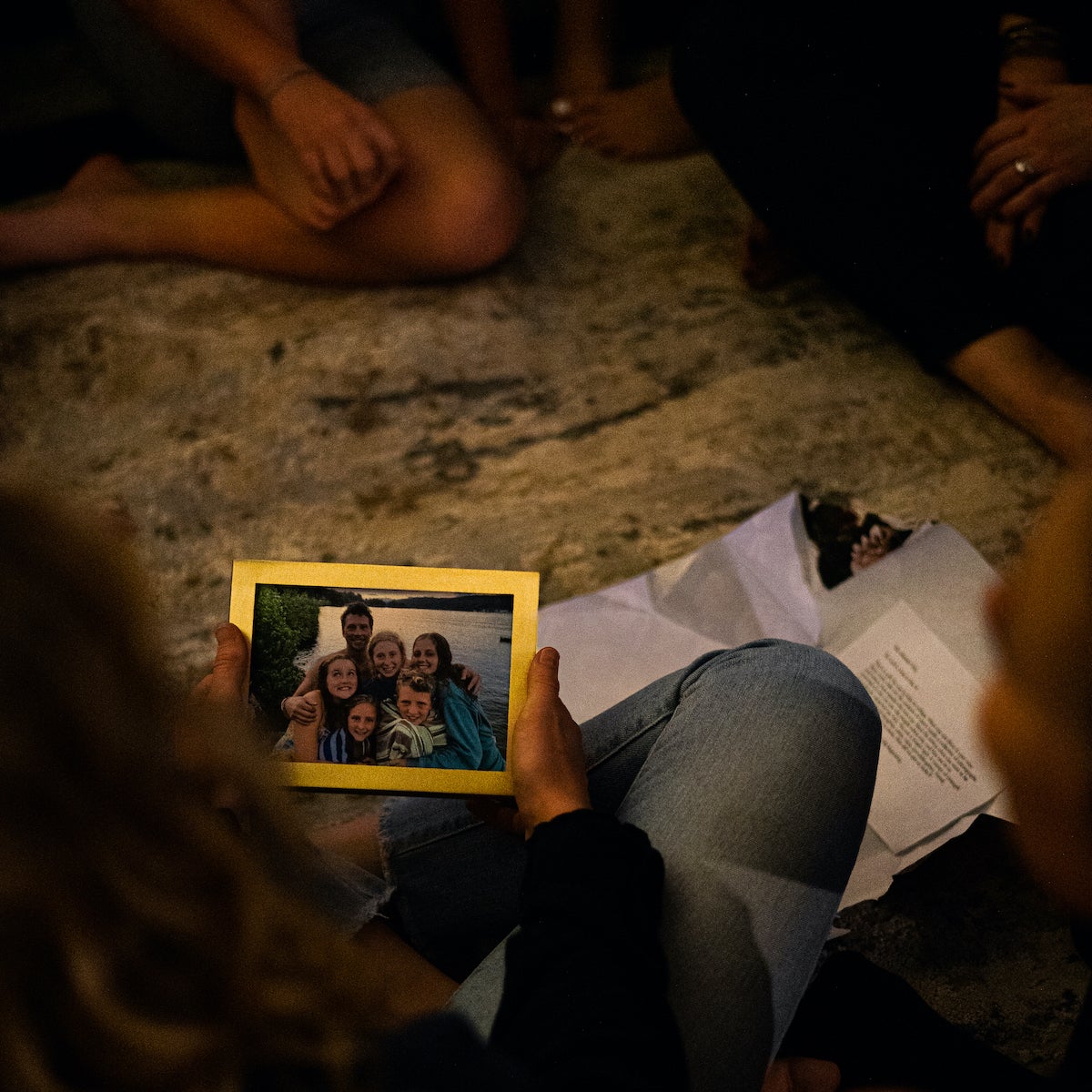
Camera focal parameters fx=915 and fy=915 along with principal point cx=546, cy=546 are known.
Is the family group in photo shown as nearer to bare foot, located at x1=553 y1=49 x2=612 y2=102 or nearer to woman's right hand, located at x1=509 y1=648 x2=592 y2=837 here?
woman's right hand, located at x1=509 y1=648 x2=592 y2=837

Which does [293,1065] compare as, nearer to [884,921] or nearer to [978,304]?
[884,921]

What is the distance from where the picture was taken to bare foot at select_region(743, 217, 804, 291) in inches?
50.3

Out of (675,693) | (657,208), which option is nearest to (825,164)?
(657,208)

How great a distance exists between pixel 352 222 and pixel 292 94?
0.54 ft

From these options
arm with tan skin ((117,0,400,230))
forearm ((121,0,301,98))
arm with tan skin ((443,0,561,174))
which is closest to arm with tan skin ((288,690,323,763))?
arm with tan skin ((117,0,400,230))

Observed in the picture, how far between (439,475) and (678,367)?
0.37 m

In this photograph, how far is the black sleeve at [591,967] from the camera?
0.49 meters

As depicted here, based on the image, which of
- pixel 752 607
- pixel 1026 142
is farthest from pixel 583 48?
pixel 752 607

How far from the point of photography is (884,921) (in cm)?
87

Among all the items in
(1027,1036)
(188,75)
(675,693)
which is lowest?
(1027,1036)

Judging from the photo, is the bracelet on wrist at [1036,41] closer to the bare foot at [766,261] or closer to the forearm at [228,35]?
the bare foot at [766,261]

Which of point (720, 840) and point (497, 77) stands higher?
point (497, 77)

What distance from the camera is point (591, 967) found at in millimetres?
517

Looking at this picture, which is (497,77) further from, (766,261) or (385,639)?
(385,639)
